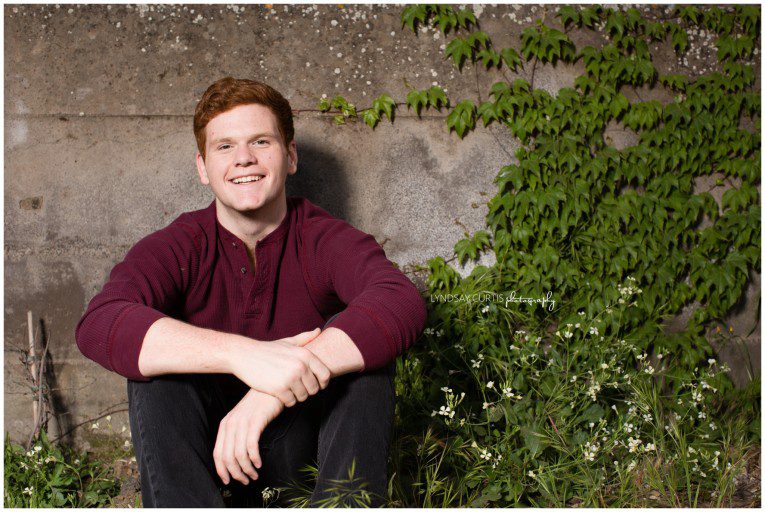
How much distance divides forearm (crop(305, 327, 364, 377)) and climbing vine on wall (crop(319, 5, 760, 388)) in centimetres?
150

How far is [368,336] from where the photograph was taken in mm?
1971

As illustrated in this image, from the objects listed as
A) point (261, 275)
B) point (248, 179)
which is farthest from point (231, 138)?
point (261, 275)

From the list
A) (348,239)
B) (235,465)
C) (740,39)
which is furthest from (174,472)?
(740,39)

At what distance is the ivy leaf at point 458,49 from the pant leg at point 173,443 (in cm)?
228

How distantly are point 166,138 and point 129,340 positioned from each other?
5.94 ft

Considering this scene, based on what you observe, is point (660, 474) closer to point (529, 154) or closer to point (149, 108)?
point (529, 154)

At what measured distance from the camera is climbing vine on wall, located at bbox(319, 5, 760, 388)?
345 centimetres

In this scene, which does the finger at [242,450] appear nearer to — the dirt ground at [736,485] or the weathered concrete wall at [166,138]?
the dirt ground at [736,485]

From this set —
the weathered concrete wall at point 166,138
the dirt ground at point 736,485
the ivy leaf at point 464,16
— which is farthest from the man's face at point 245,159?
the dirt ground at point 736,485

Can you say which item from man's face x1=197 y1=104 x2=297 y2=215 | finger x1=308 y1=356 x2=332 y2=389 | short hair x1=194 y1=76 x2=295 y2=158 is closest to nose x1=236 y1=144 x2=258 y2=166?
man's face x1=197 y1=104 x2=297 y2=215

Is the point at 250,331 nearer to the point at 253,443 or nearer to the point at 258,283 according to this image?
the point at 258,283

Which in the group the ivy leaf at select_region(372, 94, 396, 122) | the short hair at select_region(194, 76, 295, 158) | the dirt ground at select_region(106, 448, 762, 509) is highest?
the short hair at select_region(194, 76, 295, 158)

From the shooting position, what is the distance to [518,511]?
2.42 metres

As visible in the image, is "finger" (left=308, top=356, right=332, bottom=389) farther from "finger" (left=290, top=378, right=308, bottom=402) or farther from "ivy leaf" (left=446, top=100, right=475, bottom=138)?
"ivy leaf" (left=446, top=100, right=475, bottom=138)
